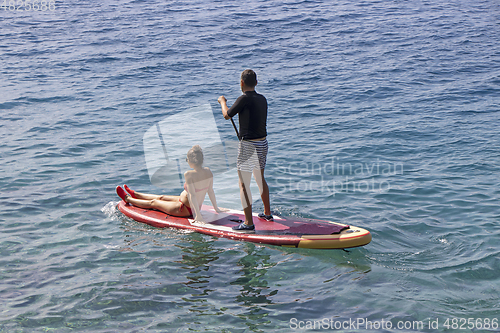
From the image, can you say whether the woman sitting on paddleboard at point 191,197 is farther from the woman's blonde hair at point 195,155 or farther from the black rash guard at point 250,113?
the black rash guard at point 250,113

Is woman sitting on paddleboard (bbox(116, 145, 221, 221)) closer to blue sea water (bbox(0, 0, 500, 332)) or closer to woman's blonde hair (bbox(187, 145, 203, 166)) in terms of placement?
woman's blonde hair (bbox(187, 145, 203, 166))

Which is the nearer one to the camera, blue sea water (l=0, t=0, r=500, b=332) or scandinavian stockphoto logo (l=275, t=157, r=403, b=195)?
blue sea water (l=0, t=0, r=500, b=332)

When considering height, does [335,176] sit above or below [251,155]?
below

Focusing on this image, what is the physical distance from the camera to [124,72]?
65.0 ft

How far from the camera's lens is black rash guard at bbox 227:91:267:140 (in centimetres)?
668

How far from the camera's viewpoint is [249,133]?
6879 millimetres

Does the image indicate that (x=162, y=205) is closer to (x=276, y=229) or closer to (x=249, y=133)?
(x=276, y=229)

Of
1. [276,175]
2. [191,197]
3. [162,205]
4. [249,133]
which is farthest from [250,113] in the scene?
[276,175]

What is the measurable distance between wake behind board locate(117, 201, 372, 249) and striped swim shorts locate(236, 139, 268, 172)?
1.09 meters

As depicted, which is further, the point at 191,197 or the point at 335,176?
the point at 335,176

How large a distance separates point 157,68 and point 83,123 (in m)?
6.86

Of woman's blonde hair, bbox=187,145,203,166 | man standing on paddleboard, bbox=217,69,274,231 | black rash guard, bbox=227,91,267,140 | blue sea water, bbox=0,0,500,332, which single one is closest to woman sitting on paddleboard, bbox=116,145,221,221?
woman's blonde hair, bbox=187,145,203,166

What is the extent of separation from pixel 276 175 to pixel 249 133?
13.0ft

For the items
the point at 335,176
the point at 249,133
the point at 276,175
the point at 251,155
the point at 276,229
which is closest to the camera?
the point at 249,133
